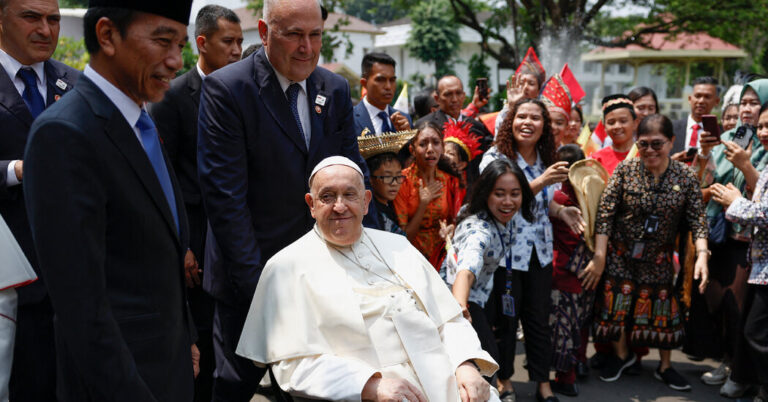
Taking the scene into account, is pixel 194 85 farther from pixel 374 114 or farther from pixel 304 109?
pixel 374 114

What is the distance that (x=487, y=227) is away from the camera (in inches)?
156

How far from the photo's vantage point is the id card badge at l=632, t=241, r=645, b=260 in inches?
183

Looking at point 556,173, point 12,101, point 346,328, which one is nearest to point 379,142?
point 556,173

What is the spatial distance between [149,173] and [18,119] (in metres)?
1.14

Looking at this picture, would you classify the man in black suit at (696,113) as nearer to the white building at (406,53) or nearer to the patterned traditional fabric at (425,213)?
the patterned traditional fabric at (425,213)

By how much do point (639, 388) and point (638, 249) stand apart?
111 centimetres

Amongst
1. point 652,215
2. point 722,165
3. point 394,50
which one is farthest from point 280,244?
point 394,50

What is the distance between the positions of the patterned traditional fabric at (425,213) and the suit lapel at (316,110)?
1.63 metres

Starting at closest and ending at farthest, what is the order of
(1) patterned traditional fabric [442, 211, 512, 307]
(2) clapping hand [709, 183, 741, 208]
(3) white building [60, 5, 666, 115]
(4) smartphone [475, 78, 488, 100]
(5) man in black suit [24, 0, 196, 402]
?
(5) man in black suit [24, 0, 196, 402], (1) patterned traditional fabric [442, 211, 512, 307], (2) clapping hand [709, 183, 741, 208], (4) smartphone [475, 78, 488, 100], (3) white building [60, 5, 666, 115]

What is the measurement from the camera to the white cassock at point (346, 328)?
8.11 ft

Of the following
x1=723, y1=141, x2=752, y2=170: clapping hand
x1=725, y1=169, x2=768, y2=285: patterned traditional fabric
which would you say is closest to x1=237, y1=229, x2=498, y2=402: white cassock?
x1=725, y1=169, x2=768, y2=285: patterned traditional fabric

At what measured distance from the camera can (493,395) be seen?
8.98 feet

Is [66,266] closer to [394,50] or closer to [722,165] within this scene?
[722,165]

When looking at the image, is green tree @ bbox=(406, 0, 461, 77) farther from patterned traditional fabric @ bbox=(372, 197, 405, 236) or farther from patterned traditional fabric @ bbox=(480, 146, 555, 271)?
patterned traditional fabric @ bbox=(372, 197, 405, 236)
